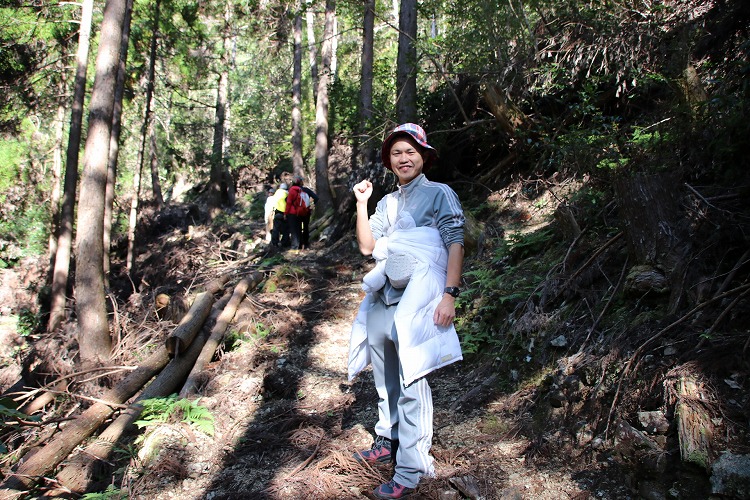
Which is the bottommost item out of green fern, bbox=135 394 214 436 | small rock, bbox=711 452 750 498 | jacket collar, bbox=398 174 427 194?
green fern, bbox=135 394 214 436

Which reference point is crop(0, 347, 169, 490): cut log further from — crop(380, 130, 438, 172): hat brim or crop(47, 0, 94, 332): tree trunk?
crop(47, 0, 94, 332): tree trunk

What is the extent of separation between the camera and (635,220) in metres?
4.24

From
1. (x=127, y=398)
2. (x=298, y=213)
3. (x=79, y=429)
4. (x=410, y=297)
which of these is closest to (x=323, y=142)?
(x=298, y=213)

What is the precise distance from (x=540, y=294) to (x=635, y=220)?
115 cm

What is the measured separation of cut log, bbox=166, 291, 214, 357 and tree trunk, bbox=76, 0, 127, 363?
1.62m

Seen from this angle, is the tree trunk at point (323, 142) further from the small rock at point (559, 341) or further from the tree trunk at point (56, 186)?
the small rock at point (559, 341)

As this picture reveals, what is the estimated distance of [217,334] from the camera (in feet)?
22.1

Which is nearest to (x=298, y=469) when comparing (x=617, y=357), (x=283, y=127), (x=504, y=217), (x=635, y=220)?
(x=617, y=357)

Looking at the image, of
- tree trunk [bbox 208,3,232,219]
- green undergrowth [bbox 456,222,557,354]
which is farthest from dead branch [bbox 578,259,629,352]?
tree trunk [bbox 208,3,232,219]

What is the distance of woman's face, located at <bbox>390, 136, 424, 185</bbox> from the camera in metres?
3.17

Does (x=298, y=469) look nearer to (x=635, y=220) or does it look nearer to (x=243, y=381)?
(x=243, y=381)

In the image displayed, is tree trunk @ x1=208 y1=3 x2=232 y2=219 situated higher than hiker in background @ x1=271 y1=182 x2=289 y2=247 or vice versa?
tree trunk @ x1=208 y1=3 x2=232 y2=219

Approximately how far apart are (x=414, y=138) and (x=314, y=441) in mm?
2583

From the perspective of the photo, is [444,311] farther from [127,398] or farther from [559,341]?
[127,398]
